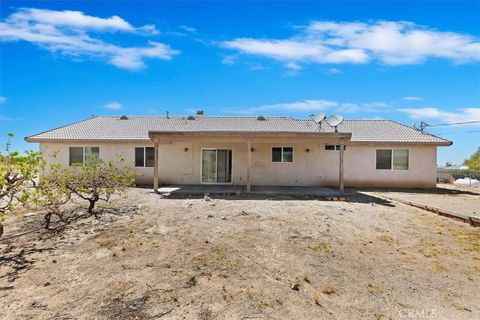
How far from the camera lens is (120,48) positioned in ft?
43.4

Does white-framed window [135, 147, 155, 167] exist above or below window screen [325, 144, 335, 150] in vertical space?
below

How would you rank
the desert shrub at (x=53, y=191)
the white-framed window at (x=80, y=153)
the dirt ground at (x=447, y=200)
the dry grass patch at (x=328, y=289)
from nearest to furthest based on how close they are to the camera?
the dry grass patch at (x=328, y=289) → the desert shrub at (x=53, y=191) → the dirt ground at (x=447, y=200) → the white-framed window at (x=80, y=153)

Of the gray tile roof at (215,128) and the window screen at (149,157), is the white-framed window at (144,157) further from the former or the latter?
the gray tile roof at (215,128)

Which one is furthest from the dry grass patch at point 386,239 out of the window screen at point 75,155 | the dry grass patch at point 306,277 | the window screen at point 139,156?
the window screen at point 75,155

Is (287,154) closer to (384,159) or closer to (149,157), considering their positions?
(384,159)

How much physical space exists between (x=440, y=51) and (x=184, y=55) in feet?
40.5

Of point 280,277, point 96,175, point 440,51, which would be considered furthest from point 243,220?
point 440,51

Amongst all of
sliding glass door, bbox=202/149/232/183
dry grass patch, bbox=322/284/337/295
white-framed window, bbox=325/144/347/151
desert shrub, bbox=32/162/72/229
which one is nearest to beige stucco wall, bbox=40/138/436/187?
white-framed window, bbox=325/144/347/151

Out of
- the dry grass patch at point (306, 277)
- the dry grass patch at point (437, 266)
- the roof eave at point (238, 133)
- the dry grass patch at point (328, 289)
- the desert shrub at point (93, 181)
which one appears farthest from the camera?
the roof eave at point (238, 133)

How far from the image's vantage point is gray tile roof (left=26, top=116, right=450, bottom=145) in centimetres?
1667

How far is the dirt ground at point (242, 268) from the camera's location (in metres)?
4.02

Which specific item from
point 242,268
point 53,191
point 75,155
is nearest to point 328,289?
point 242,268

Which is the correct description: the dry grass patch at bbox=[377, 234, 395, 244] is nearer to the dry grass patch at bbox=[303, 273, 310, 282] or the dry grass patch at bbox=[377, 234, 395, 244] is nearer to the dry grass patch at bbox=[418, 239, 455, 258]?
the dry grass patch at bbox=[418, 239, 455, 258]

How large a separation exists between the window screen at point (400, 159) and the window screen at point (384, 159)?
25 cm
